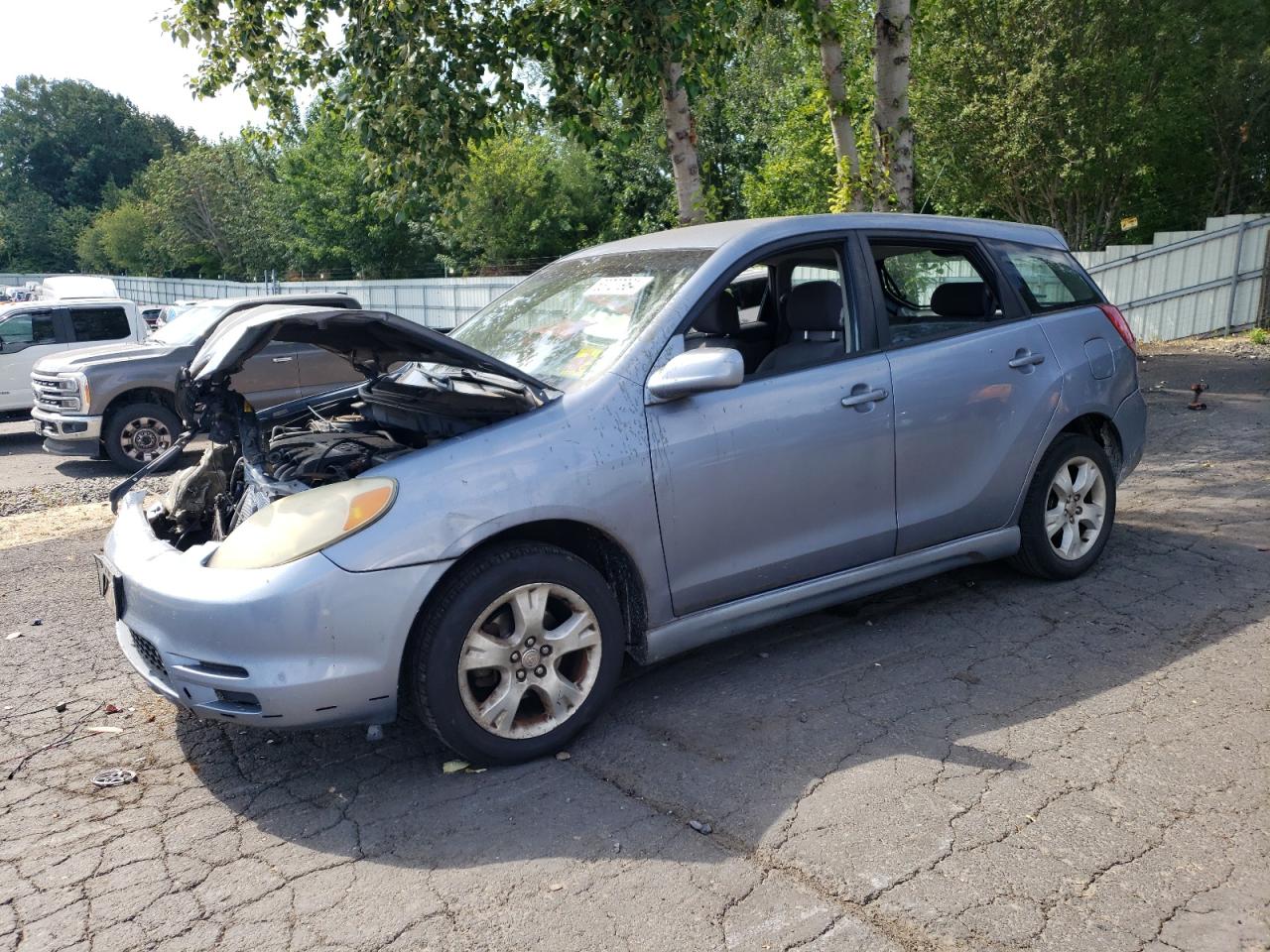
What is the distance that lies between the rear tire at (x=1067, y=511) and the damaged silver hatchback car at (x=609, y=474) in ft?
A: 0.05

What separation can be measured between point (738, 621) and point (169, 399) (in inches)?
376

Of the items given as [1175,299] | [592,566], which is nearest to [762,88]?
[1175,299]

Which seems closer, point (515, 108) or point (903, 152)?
point (903, 152)

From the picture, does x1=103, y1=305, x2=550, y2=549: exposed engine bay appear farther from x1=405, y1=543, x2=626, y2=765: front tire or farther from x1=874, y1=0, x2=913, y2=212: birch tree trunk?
x1=874, y1=0, x2=913, y2=212: birch tree trunk

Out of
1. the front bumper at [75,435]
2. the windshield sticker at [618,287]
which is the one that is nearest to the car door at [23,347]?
the front bumper at [75,435]

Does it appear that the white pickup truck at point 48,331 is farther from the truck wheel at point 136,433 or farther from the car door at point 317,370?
the car door at point 317,370

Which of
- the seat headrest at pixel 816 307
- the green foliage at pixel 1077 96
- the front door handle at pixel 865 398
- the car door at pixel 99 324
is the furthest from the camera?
the green foliage at pixel 1077 96

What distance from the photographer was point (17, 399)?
1406 centimetres

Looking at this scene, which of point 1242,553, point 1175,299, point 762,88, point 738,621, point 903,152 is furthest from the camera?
point 762,88

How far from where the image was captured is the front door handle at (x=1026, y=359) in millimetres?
4958

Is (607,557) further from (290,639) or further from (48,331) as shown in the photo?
(48,331)

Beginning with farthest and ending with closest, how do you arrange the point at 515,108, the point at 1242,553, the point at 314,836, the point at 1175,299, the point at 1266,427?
the point at 1175,299 < the point at 515,108 < the point at 1266,427 < the point at 1242,553 < the point at 314,836

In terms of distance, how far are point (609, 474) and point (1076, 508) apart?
282 cm

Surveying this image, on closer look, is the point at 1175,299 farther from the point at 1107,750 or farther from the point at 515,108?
the point at 1107,750
